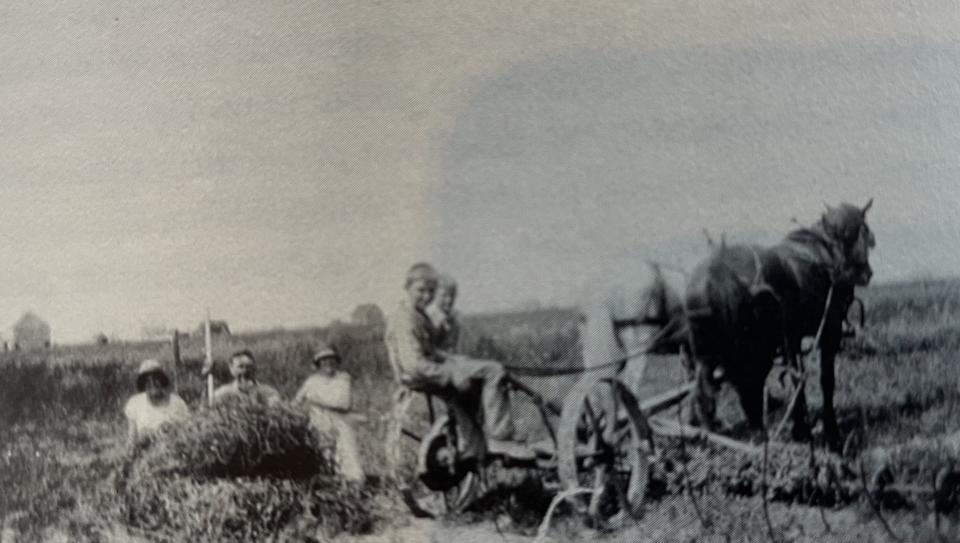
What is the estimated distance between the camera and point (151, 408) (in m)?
0.93

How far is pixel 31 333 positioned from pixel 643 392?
0.54 meters

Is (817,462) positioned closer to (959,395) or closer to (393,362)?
(959,395)

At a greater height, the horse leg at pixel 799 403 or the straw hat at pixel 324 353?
the straw hat at pixel 324 353

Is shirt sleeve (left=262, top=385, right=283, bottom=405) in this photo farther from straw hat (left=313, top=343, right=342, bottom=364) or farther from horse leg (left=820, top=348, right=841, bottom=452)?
horse leg (left=820, top=348, right=841, bottom=452)

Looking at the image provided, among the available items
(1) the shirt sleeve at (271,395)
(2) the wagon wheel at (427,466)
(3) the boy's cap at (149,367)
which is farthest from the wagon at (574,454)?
(3) the boy's cap at (149,367)

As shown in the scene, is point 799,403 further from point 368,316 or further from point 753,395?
point 368,316

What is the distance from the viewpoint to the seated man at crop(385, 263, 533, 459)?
35.3 inches

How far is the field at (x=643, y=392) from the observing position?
0.89 m

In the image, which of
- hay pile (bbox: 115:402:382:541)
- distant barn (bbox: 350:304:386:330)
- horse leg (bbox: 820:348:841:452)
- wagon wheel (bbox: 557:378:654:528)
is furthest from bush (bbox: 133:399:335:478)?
horse leg (bbox: 820:348:841:452)

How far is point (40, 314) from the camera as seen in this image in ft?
3.07

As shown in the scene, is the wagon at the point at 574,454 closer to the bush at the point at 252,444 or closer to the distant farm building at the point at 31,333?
the bush at the point at 252,444

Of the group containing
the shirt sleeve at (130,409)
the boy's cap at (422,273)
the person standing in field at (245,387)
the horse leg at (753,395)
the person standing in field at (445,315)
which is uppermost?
the boy's cap at (422,273)

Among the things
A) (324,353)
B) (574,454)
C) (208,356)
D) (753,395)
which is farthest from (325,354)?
(753,395)

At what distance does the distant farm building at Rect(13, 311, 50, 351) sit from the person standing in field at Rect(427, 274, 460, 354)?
35 centimetres
